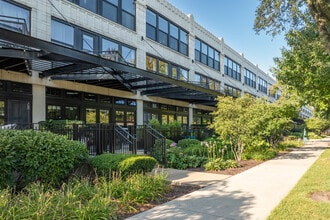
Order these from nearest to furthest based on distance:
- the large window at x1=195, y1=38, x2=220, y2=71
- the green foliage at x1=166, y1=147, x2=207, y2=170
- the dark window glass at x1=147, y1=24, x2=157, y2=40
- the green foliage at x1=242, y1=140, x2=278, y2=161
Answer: the green foliage at x1=166, y1=147, x2=207, y2=170 < the green foliage at x1=242, y1=140, x2=278, y2=161 < the dark window glass at x1=147, y1=24, x2=157, y2=40 < the large window at x1=195, y1=38, x2=220, y2=71

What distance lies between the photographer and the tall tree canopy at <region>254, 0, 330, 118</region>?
7952 millimetres

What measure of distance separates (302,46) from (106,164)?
901 centimetres

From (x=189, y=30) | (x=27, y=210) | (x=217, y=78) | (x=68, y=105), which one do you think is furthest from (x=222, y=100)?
(x=217, y=78)

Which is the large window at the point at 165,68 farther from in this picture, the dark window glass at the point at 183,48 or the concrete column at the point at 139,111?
the concrete column at the point at 139,111

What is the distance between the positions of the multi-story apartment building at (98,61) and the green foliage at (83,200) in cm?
428

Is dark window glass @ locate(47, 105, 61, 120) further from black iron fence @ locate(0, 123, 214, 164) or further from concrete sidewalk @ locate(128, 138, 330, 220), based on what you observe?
concrete sidewalk @ locate(128, 138, 330, 220)

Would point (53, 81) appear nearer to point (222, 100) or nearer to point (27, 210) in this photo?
point (222, 100)

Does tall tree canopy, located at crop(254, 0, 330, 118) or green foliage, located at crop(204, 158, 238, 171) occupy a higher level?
tall tree canopy, located at crop(254, 0, 330, 118)

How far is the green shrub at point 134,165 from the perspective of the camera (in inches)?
279

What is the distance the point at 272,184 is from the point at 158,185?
3276 mm

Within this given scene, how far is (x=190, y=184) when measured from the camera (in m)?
7.68

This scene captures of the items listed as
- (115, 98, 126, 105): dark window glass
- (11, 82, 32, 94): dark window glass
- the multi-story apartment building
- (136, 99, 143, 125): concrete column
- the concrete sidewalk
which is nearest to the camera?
the concrete sidewalk

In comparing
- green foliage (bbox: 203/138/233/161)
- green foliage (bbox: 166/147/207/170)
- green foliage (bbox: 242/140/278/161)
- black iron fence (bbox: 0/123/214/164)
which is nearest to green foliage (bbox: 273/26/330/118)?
green foliage (bbox: 242/140/278/161)

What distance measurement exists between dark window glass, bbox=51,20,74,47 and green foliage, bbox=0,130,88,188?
7.42 metres
